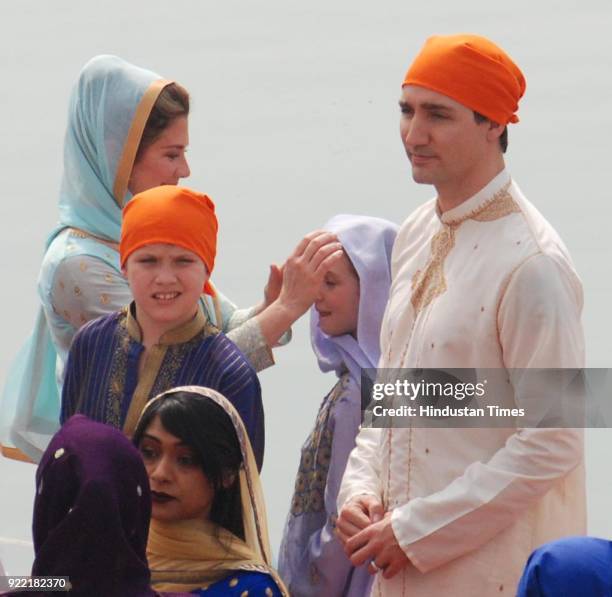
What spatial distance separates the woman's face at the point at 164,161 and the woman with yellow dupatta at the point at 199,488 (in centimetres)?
91

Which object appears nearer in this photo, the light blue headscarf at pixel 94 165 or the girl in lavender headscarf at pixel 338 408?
the girl in lavender headscarf at pixel 338 408

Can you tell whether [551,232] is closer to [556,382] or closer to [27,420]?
[556,382]

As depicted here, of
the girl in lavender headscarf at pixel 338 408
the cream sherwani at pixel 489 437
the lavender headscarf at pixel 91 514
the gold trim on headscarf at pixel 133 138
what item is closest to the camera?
the lavender headscarf at pixel 91 514

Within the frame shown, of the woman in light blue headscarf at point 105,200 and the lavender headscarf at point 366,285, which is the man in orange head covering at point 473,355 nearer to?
the lavender headscarf at point 366,285

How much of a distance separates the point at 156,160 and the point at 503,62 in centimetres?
97

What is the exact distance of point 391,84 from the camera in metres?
5.52

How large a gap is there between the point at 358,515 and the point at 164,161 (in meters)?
1.08

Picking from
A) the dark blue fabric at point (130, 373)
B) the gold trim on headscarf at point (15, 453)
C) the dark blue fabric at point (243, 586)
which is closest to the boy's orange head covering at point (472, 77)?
the dark blue fabric at point (130, 373)

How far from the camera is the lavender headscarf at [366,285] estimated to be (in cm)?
406

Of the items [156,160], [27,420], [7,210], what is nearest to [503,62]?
[156,160]

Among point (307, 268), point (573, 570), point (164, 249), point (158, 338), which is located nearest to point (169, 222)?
point (164, 249)

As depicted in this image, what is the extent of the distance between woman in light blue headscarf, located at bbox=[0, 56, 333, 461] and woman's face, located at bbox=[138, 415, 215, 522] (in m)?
0.69

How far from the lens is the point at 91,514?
276 centimetres

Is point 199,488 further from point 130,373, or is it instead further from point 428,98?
point 428,98
